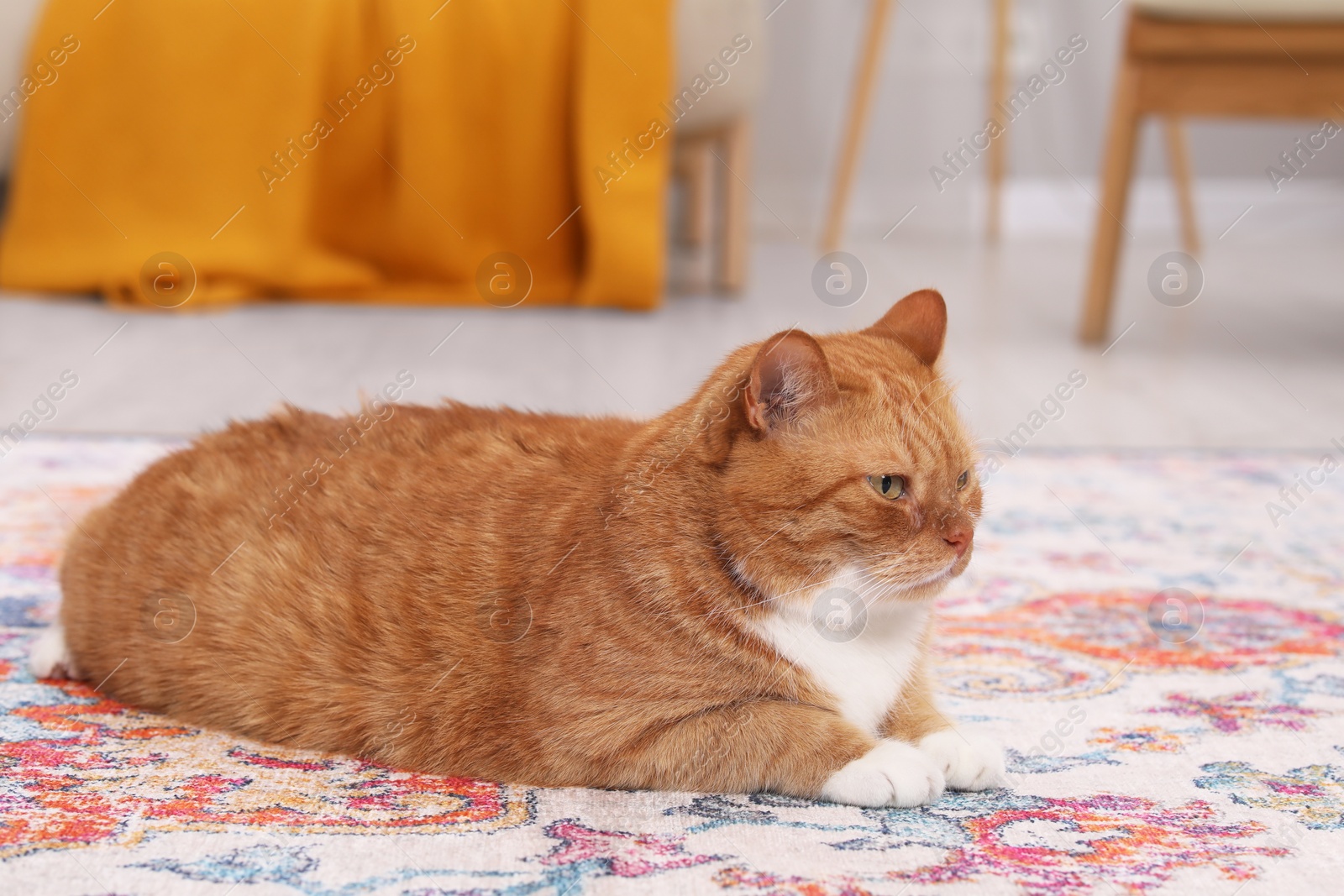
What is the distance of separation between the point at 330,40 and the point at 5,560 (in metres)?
2.09

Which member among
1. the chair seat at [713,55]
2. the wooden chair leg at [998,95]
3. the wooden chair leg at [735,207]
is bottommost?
A: the wooden chair leg at [735,207]

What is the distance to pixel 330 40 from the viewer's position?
3416 millimetres

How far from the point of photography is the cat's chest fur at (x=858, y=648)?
1.13m

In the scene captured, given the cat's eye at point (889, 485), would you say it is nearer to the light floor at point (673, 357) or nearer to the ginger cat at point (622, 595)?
the ginger cat at point (622, 595)

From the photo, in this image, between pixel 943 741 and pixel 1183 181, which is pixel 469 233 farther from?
pixel 943 741

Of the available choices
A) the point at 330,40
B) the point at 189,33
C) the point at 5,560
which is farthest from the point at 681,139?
the point at 5,560

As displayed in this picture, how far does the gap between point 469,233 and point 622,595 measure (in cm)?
261

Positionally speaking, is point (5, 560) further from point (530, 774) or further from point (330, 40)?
point (330, 40)

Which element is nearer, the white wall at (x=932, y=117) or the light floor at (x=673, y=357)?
the light floor at (x=673, y=357)

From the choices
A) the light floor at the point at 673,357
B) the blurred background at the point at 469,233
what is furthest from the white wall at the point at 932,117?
the blurred background at the point at 469,233

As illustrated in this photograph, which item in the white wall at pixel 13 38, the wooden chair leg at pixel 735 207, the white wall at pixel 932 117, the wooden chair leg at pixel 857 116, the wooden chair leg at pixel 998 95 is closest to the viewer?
the white wall at pixel 13 38

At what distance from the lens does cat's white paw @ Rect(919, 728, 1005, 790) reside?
45.6 inches

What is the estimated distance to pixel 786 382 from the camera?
43.2 inches

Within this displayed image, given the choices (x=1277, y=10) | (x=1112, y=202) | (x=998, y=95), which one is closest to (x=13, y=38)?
(x=1112, y=202)
